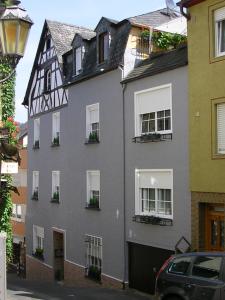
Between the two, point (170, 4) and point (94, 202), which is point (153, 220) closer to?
point (94, 202)

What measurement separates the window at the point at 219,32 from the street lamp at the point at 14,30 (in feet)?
29.2

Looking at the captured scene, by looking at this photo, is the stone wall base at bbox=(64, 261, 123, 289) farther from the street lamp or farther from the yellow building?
the street lamp

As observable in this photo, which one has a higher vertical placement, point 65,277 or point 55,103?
point 55,103

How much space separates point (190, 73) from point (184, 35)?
470 centimetres

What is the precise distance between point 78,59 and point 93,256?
856 cm

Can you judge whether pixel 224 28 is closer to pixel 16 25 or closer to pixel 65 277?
pixel 16 25

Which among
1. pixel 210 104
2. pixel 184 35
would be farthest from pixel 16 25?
pixel 184 35

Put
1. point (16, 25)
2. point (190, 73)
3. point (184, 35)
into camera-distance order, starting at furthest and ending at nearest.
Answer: point (184, 35) < point (190, 73) < point (16, 25)

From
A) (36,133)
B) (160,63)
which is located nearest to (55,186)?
(36,133)

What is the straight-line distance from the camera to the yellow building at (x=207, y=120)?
14.8 m

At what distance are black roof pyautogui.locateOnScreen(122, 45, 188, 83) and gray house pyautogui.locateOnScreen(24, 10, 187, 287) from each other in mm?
491

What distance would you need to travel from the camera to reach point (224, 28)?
1495cm

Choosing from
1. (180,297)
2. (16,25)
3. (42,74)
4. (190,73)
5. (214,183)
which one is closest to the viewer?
(16,25)

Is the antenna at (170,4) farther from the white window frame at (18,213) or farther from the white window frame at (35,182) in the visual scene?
the white window frame at (18,213)
